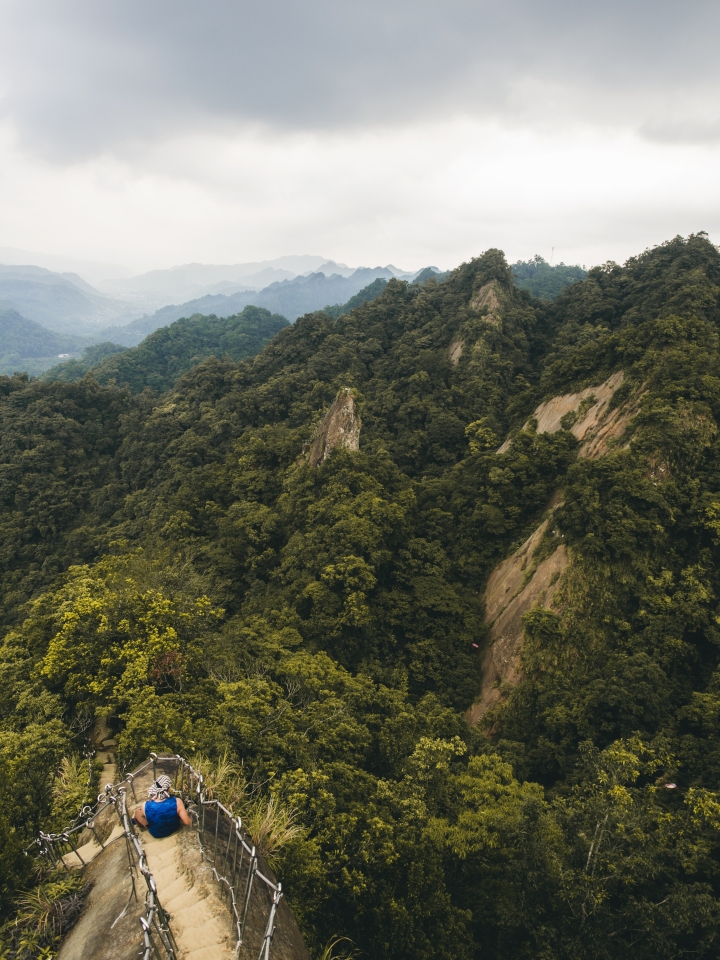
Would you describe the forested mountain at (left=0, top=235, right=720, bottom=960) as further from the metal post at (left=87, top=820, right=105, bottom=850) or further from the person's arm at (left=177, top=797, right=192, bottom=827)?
the person's arm at (left=177, top=797, right=192, bottom=827)

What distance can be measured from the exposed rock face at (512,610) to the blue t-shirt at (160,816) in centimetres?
1606

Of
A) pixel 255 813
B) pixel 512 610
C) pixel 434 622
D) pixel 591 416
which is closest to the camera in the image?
pixel 255 813

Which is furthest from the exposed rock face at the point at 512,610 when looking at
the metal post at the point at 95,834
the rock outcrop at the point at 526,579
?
the metal post at the point at 95,834

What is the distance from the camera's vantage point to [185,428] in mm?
44250

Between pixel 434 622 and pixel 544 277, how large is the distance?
9753 centimetres

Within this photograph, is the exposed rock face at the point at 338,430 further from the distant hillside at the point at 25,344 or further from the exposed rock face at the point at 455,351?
the distant hillside at the point at 25,344

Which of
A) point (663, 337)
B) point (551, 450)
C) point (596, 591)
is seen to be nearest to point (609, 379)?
point (663, 337)

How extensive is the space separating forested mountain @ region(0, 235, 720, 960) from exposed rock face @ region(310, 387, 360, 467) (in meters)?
0.28

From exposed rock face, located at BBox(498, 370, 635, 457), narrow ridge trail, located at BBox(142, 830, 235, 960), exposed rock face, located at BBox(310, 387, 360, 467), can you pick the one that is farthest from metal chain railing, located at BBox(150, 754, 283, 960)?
exposed rock face, located at BBox(310, 387, 360, 467)

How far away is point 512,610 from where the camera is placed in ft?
68.8

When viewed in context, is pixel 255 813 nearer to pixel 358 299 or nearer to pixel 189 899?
pixel 189 899

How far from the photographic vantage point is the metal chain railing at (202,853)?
14.9 feet

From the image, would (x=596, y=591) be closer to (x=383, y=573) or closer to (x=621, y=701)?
(x=621, y=701)

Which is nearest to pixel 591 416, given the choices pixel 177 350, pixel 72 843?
pixel 72 843
